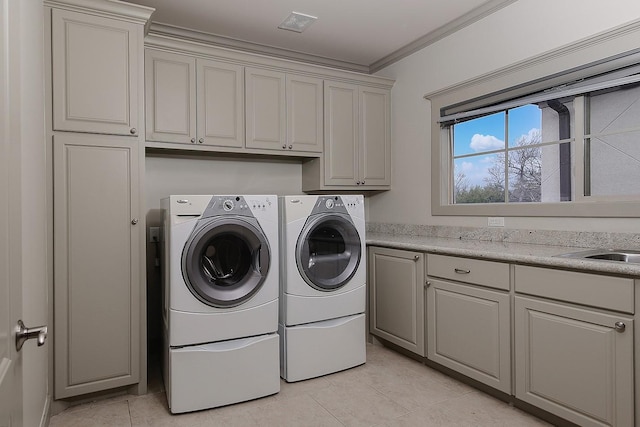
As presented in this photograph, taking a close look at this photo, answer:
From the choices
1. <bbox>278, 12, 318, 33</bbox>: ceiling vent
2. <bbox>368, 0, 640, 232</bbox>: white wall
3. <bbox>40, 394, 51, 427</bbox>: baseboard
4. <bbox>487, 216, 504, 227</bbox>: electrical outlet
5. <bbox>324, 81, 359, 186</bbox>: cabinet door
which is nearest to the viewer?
<bbox>40, 394, 51, 427</bbox>: baseboard

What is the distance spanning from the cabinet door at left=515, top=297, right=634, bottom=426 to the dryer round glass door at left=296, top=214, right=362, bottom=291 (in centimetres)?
109

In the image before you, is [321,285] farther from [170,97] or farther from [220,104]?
[170,97]

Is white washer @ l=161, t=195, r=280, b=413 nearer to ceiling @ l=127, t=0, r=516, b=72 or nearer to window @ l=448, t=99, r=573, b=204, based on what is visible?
ceiling @ l=127, t=0, r=516, b=72

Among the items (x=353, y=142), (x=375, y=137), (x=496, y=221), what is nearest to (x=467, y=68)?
(x=375, y=137)

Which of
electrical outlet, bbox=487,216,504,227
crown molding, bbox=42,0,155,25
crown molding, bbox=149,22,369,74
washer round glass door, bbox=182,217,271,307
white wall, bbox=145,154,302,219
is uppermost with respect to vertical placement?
crown molding, bbox=149,22,369,74

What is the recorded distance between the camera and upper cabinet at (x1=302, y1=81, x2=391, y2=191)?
3497mm

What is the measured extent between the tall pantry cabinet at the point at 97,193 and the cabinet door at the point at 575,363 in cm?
219

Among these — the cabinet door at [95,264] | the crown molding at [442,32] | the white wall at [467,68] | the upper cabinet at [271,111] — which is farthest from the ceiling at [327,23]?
the cabinet door at [95,264]

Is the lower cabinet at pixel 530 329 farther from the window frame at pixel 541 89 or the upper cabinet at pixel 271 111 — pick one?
the upper cabinet at pixel 271 111

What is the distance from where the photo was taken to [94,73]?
7.61ft

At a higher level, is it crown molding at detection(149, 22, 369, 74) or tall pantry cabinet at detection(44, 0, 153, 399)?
crown molding at detection(149, 22, 369, 74)

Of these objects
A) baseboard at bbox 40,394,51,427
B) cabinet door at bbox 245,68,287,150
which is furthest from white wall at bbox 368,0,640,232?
baseboard at bbox 40,394,51,427

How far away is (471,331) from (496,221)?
0.86 metres

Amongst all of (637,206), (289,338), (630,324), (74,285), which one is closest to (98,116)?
(74,285)
